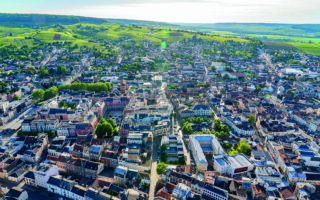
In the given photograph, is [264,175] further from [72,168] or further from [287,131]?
[72,168]

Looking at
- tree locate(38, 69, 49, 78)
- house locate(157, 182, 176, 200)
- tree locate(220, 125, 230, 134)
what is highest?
tree locate(38, 69, 49, 78)

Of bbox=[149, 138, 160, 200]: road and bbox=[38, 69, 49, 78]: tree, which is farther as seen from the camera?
bbox=[38, 69, 49, 78]: tree

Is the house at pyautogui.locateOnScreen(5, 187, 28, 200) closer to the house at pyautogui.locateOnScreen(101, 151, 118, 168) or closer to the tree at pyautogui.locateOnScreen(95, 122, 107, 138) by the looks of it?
the house at pyautogui.locateOnScreen(101, 151, 118, 168)

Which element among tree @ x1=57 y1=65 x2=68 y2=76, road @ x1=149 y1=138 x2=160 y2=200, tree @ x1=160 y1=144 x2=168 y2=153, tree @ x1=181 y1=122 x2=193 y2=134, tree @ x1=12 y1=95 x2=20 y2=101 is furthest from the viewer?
tree @ x1=57 y1=65 x2=68 y2=76

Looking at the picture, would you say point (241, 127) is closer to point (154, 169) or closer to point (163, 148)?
point (163, 148)

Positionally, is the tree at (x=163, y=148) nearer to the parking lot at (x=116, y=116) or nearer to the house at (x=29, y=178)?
the parking lot at (x=116, y=116)

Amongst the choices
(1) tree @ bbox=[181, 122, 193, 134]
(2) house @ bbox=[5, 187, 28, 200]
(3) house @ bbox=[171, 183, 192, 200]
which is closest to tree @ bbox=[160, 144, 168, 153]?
(1) tree @ bbox=[181, 122, 193, 134]

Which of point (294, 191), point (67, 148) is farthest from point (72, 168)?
point (294, 191)

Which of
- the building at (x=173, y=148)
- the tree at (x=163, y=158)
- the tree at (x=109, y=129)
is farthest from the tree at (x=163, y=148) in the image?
the tree at (x=109, y=129)
